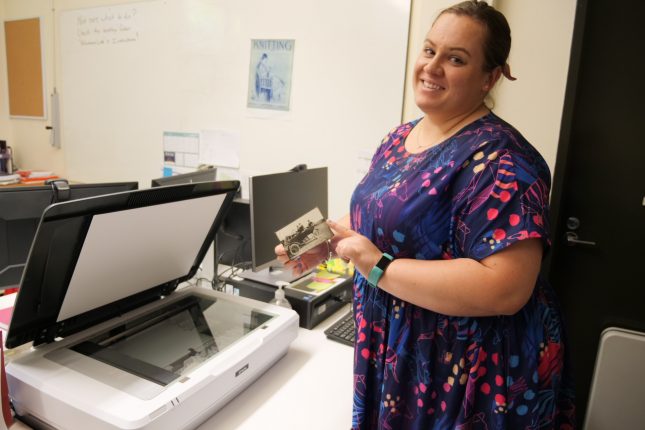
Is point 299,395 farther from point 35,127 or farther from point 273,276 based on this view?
point 35,127

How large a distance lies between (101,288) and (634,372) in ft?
4.65

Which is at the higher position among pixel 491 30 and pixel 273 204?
pixel 491 30

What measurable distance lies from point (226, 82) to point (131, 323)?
6.43 ft

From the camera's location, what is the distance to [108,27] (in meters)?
3.10

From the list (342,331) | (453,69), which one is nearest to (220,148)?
(342,331)

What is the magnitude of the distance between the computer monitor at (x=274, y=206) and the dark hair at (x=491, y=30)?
794 millimetres

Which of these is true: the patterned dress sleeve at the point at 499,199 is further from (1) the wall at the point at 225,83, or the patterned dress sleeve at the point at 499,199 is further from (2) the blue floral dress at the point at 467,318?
(1) the wall at the point at 225,83

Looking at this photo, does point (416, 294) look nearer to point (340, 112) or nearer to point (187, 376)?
point (187, 376)

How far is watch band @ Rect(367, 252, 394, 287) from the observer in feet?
2.84

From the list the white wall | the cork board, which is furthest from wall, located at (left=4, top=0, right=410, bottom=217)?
the white wall

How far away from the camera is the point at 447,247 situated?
33.8 inches

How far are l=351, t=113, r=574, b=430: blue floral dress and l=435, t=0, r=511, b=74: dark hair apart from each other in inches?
4.6

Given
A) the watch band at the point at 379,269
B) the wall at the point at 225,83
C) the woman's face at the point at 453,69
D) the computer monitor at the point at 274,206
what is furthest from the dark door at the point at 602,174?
the watch band at the point at 379,269

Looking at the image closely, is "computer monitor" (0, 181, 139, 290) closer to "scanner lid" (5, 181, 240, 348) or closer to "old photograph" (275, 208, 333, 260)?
"scanner lid" (5, 181, 240, 348)
